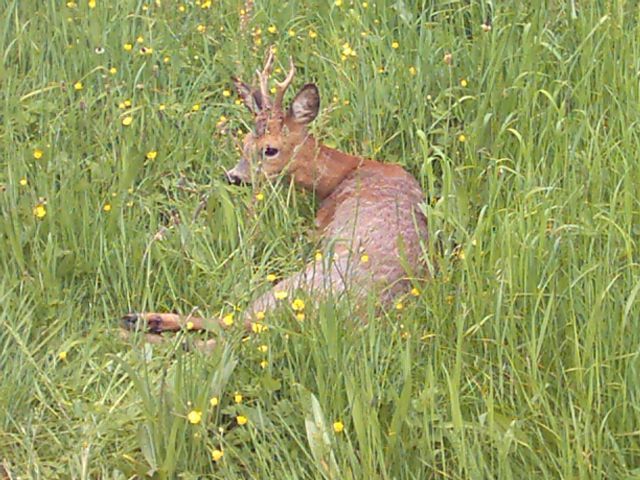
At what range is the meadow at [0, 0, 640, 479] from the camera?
3658 millimetres

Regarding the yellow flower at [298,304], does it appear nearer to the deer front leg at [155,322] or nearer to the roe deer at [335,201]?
the roe deer at [335,201]

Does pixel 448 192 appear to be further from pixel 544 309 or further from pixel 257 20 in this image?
pixel 257 20

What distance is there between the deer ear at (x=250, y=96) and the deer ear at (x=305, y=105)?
0.15 m

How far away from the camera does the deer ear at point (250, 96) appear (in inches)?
215

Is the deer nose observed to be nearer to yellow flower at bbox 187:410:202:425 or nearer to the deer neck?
the deer neck

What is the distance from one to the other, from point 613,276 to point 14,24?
128 inches

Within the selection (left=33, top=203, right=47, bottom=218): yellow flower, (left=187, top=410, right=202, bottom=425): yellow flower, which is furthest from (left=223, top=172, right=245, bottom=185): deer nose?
(left=187, top=410, right=202, bottom=425): yellow flower

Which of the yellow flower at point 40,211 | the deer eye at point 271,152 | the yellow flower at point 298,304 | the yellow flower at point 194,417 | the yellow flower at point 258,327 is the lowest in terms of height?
the deer eye at point 271,152

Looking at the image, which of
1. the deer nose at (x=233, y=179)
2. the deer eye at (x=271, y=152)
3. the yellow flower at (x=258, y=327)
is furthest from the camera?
the deer eye at (x=271, y=152)

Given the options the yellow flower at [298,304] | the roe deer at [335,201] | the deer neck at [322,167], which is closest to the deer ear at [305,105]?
the roe deer at [335,201]

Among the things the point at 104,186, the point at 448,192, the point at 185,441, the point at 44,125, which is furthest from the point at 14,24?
the point at 185,441

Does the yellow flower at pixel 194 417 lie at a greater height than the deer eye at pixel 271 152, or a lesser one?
greater

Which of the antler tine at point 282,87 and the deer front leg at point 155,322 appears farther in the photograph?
the antler tine at point 282,87

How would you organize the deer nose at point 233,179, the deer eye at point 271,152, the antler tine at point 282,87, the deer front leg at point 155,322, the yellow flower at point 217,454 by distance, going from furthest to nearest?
the deer eye at point 271,152 < the antler tine at point 282,87 < the deer nose at point 233,179 < the deer front leg at point 155,322 < the yellow flower at point 217,454
